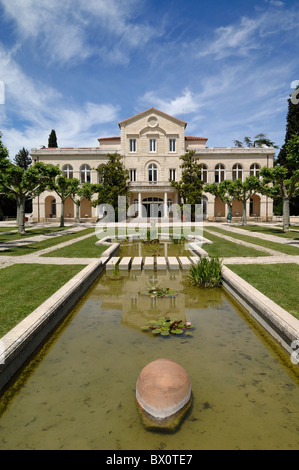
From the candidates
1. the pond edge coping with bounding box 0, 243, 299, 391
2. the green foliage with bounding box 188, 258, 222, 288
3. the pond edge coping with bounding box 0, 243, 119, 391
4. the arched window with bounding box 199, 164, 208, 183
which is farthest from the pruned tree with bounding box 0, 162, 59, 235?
the arched window with bounding box 199, 164, 208, 183

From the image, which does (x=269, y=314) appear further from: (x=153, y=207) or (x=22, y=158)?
(x=22, y=158)

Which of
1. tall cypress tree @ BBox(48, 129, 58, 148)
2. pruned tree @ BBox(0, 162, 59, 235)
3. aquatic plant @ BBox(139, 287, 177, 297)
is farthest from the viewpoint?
tall cypress tree @ BBox(48, 129, 58, 148)

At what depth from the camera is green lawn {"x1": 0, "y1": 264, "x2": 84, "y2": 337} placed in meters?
6.03

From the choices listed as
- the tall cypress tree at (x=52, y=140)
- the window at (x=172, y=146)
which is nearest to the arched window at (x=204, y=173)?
the window at (x=172, y=146)

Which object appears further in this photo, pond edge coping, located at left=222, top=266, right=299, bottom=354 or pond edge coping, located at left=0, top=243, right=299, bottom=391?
pond edge coping, located at left=222, top=266, right=299, bottom=354

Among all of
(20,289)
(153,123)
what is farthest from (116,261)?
(153,123)

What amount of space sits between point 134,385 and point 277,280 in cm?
623

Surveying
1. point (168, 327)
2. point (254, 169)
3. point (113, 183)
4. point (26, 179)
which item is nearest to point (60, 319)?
point (168, 327)

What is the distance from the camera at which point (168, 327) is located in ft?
18.9

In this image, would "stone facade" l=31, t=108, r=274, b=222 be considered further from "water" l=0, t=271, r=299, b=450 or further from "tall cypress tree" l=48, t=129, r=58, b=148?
"water" l=0, t=271, r=299, b=450

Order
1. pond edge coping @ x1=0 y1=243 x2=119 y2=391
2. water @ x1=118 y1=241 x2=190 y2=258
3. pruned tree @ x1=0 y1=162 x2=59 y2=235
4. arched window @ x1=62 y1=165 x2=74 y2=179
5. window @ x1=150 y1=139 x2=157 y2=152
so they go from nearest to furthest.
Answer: pond edge coping @ x1=0 y1=243 x2=119 y2=391 → water @ x1=118 y1=241 x2=190 y2=258 → pruned tree @ x1=0 y1=162 x2=59 y2=235 → window @ x1=150 y1=139 x2=157 y2=152 → arched window @ x1=62 y1=165 x2=74 y2=179

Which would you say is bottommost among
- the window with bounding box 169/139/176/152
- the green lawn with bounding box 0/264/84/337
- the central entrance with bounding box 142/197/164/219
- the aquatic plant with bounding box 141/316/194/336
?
the aquatic plant with bounding box 141/316/194/336

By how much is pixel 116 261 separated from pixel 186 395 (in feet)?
27.2

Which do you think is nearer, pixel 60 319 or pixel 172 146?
pixel 60 319
